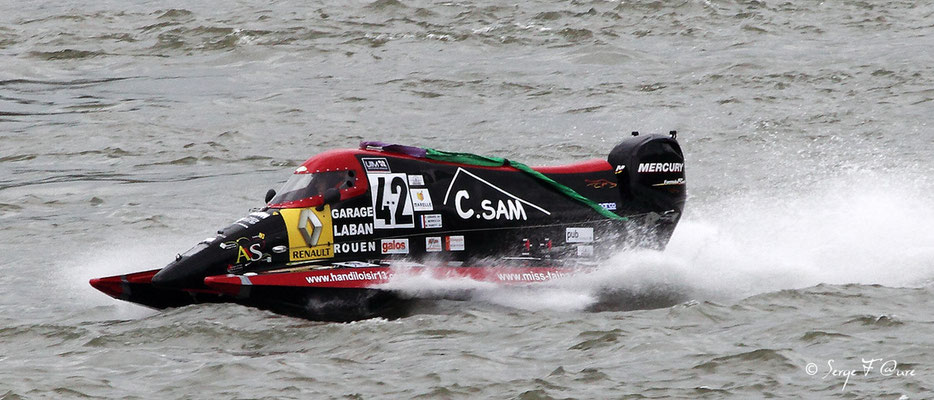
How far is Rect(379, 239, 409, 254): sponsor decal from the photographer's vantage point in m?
14.0

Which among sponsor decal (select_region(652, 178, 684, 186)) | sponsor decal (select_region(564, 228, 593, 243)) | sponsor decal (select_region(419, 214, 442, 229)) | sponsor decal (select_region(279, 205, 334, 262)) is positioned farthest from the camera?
sponsor decal (select_region(652, 178, 684, 186))

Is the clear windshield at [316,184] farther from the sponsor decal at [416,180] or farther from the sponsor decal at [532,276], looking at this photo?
the sponsor decal at [532,276]

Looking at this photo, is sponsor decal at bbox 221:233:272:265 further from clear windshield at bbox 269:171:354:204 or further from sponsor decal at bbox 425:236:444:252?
sponsor decal at bbox 425:236:444:252

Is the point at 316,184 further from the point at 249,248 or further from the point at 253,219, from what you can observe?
the point at 249,248

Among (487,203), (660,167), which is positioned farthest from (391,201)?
(660,167)

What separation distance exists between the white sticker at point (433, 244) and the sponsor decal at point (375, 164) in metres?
0.92

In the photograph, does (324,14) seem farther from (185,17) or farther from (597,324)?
(597,324)

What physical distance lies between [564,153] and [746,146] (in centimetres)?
351

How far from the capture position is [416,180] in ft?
46.7

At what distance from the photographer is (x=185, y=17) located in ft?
106

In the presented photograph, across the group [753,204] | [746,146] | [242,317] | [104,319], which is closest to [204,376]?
[242,317]

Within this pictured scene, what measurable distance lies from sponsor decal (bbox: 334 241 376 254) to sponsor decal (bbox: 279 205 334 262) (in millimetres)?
80

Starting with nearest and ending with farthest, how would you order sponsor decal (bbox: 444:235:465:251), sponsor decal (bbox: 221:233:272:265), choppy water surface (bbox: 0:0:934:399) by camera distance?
1. choppy water surface (bbox: 0:0:934:399)
2. sponsor decal (bbox: 221:233:272:265)
3. sponsor decal (bbox: 444:235:465:251)

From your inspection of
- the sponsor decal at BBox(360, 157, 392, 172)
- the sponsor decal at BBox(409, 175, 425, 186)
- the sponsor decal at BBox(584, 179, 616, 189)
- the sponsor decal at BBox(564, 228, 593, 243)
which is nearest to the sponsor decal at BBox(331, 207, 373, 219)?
the sponsor decal at BBox(360, 157, 392, 172)
